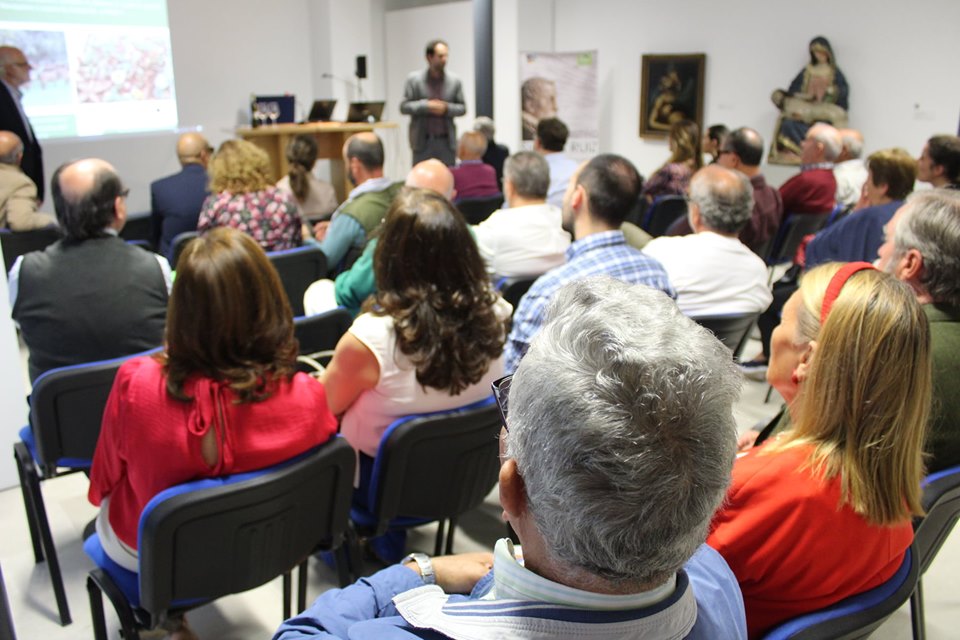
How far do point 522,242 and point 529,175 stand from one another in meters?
0.37

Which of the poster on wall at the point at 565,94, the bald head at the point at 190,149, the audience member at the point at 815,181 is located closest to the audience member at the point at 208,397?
the bald head at the point at 190,149

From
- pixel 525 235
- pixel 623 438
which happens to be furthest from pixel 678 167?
pixel 623 438

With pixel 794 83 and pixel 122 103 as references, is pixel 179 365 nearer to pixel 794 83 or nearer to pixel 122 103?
pixel 122 103

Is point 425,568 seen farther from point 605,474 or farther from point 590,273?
point 590,273

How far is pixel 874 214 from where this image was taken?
3.75 metres

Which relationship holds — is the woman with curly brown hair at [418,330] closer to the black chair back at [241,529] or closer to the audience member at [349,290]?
the black chair back at [241,529]

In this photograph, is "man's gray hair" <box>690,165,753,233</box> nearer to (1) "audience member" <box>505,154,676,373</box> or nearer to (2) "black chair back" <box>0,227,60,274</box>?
(1) "audience member" <box>505,154,676,373</box>

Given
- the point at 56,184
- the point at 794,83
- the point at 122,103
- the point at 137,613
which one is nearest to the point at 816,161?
the point at 794,83

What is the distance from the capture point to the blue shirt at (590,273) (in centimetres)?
258

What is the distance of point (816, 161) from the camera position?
17.1 ft

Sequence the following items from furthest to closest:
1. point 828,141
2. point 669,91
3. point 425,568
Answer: point 669,91
point 828,141
point 425,568

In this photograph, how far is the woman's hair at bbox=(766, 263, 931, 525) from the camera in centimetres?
130

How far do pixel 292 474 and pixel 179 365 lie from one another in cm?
34

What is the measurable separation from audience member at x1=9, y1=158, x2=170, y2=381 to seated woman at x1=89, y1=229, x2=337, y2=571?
85 centimetres
